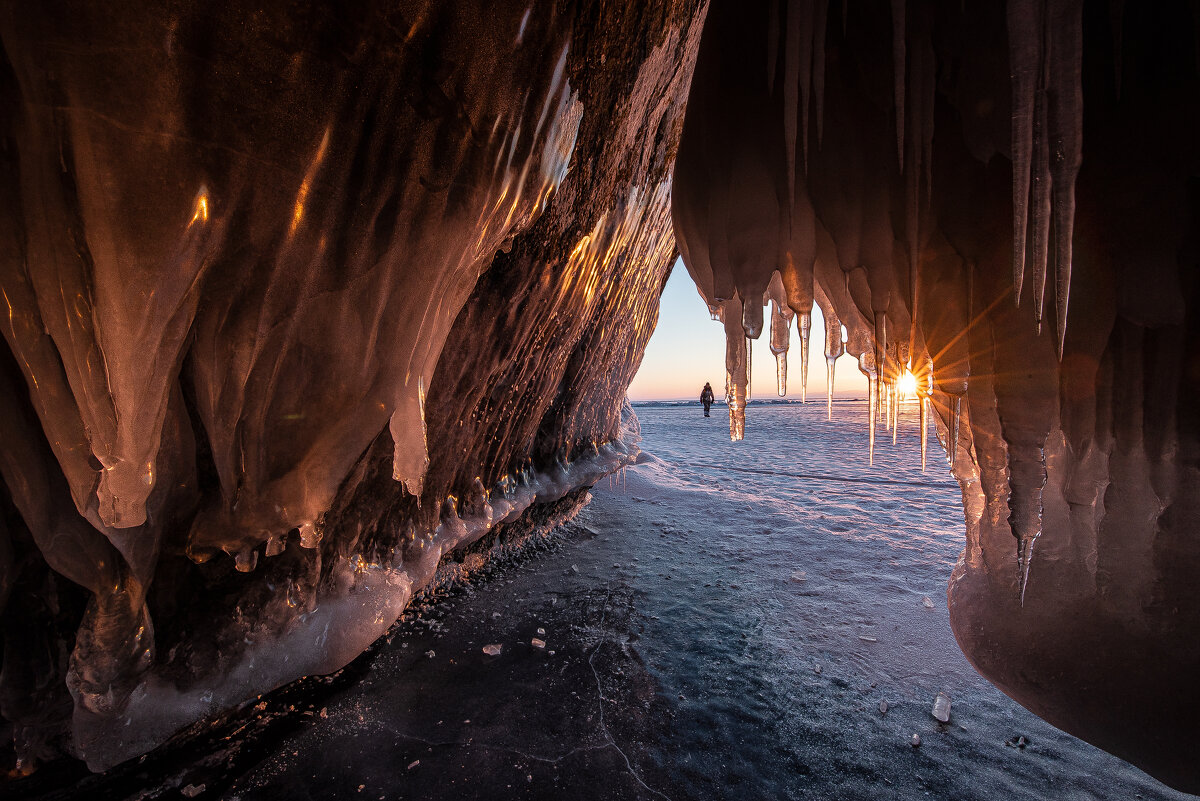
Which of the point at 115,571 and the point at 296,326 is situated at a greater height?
the point at 296,326

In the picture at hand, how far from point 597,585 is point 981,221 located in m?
3.19

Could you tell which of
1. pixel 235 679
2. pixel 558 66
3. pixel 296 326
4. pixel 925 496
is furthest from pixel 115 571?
pixel 925 496

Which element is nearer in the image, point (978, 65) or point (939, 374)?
point (978, 65)

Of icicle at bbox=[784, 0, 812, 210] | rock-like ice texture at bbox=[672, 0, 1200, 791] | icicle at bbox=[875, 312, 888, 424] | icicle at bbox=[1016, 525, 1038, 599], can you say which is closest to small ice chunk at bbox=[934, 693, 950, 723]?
rock-like ice texture at bbox=[672, 0, 1200, 791]

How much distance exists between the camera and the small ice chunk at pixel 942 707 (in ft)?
6.26

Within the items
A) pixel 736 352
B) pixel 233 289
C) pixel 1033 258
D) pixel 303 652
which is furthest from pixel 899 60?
pixel 303 652

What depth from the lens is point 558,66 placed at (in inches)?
54.9

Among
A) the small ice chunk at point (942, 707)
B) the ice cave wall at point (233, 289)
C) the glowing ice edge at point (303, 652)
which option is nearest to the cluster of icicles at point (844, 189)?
the ice cave wall at point (233, 289)

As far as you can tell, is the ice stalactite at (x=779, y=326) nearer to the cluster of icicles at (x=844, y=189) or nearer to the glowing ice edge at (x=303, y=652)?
the cluster of icicles at (x=844, y=189)

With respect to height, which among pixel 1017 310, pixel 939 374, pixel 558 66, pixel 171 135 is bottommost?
pixel 939 374

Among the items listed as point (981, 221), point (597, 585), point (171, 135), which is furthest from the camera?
point (597, 585)

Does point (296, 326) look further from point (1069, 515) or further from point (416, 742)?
point (1069, 515)

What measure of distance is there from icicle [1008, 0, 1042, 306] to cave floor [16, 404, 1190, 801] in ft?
7.38

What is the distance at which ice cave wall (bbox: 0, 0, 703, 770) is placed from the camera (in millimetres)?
905
